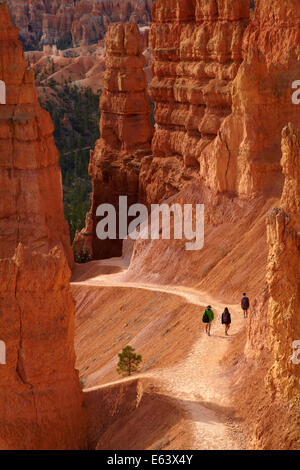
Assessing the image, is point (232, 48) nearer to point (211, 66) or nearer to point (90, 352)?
point (211, 66)

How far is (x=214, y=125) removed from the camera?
163 ft

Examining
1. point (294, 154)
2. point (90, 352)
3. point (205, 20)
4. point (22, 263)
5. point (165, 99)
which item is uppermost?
point (205, 20)

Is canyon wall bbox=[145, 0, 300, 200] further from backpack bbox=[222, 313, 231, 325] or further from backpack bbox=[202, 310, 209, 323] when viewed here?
backpack bbox=[222, 313, 231, 325]

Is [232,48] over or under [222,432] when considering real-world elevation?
over

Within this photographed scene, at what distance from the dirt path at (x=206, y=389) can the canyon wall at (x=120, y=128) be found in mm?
24416

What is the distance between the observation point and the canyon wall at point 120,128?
5919 cm

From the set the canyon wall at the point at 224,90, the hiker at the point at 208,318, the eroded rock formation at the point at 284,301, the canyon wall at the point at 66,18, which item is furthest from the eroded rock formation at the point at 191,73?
the canyon wall at the point at 66,18

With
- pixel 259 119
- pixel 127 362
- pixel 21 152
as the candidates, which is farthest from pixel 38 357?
pixel 21 152

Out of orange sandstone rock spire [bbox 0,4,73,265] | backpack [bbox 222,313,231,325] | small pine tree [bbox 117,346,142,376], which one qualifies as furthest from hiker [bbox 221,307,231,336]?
orange sandstone rock spire [bbox 0,4,73,265]

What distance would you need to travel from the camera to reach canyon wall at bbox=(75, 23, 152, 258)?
5919 cm

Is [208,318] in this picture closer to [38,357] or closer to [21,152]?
[38,357]

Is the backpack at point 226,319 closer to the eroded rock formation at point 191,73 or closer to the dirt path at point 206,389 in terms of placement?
the dirt path at point 206,389
